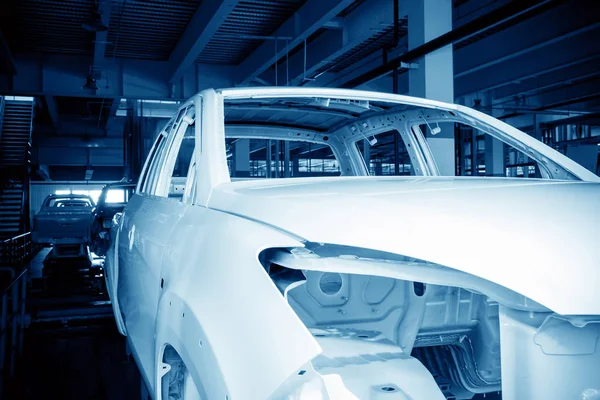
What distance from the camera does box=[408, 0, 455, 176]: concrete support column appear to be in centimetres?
630

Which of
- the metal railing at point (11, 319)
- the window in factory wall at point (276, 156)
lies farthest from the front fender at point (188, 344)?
the metal railing at point (11, 319)

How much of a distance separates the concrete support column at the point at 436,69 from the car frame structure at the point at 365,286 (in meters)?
3.61

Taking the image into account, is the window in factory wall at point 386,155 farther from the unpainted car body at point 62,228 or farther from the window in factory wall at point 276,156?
the unpainted car body at point 62,228

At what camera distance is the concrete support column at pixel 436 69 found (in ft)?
20.7

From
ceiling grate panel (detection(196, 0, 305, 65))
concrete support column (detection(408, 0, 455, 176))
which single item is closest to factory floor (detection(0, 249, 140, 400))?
concrete support column (detection(408, 0, 455, 176))

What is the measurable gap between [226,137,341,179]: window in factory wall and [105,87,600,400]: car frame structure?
178 cm

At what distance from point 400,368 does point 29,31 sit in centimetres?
1107

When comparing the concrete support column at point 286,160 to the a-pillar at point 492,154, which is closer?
the concrete support column at point 286,160

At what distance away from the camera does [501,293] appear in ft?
4.44

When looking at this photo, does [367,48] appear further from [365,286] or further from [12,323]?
[365,286]

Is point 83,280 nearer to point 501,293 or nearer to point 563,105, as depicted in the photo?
point 501,293

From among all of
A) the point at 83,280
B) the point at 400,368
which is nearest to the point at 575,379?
the point at 400,368

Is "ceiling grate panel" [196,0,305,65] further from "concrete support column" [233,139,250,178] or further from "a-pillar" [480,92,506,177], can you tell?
"a-pillar" [480,92,506,177]

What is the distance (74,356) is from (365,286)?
12.2 ft
